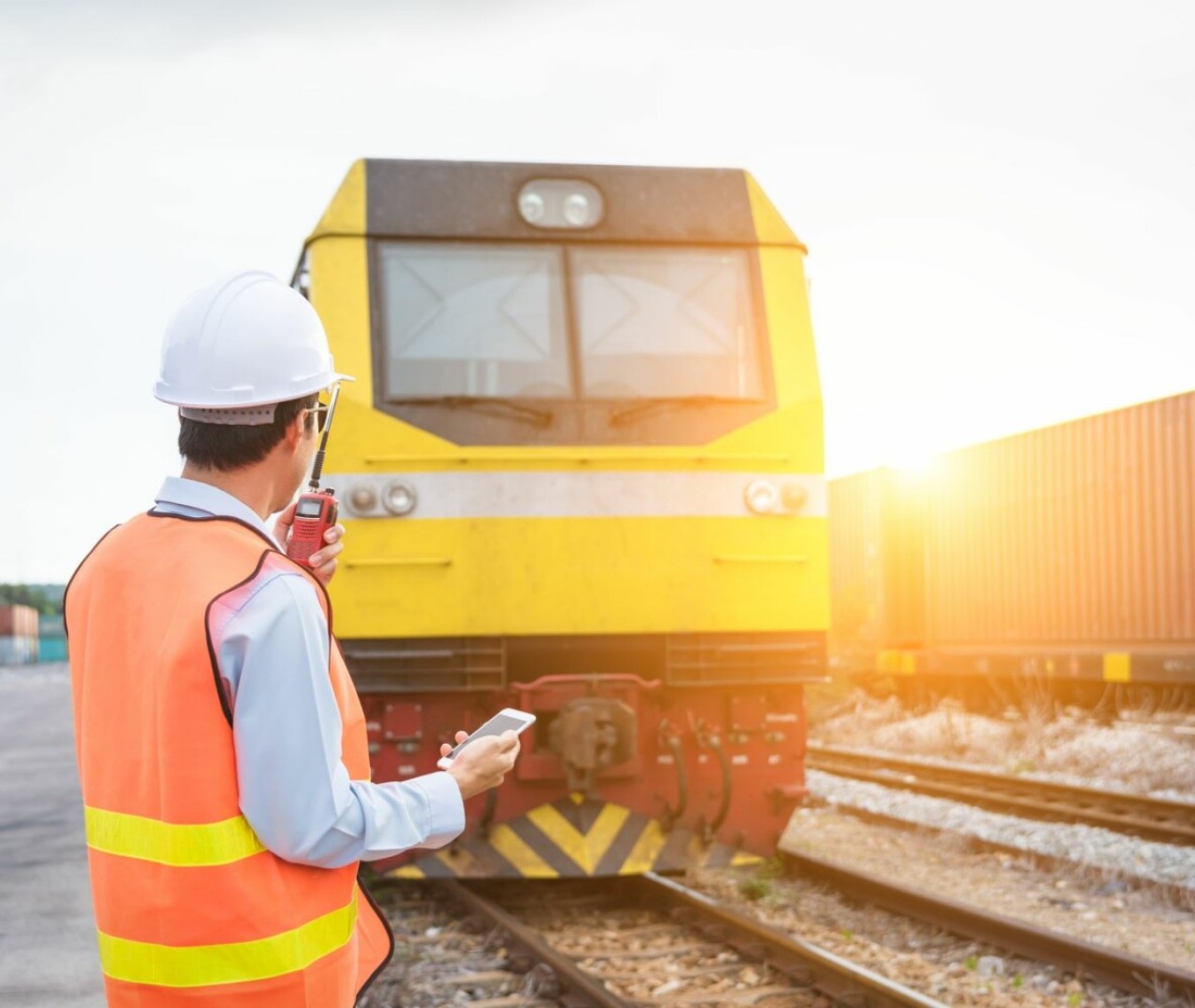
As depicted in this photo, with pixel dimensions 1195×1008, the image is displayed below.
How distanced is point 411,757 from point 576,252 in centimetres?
243

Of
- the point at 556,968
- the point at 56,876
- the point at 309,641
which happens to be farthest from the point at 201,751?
the point at 56,876

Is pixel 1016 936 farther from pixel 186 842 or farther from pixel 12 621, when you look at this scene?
pixel 12 621

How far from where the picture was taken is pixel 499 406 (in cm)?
657

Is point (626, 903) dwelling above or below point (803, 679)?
below

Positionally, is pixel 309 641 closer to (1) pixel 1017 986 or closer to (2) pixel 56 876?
(1) pixel 1017 986

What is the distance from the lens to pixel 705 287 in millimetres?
6941

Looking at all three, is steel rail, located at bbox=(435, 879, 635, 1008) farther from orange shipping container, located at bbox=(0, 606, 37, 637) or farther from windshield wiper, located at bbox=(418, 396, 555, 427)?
orange shipping container, located at bbox=(0, 606, 37, 637)

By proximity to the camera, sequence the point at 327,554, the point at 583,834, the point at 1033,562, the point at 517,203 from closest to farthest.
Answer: the point at 327,554
the point at 583,834
the point at 517,203
the point at 1033,562

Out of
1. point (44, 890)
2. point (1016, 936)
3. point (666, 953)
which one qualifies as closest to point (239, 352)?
point (666, 953)

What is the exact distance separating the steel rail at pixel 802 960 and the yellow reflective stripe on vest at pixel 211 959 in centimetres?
353

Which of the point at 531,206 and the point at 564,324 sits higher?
the point at 531,206

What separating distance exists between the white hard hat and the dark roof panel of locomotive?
15.3 ft

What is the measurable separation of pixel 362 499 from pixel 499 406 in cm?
73

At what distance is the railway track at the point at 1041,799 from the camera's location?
9.66 metres
